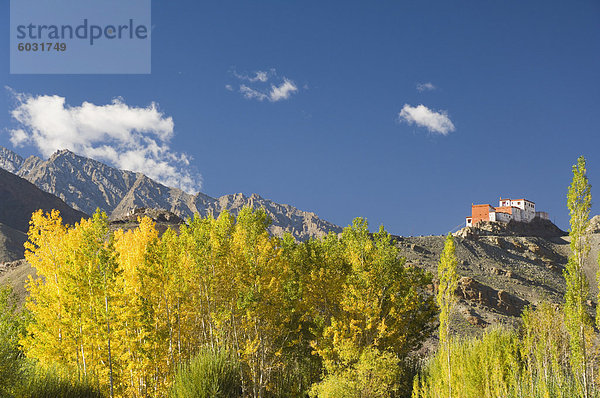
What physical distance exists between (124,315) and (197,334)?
8920 mm

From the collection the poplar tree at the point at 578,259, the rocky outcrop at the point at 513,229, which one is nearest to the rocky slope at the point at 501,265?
the rocky outcrop at the point at 513,229

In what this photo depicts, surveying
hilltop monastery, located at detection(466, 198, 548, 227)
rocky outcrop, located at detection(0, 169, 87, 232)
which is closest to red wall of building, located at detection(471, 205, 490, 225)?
hilltop monastery, located at detection(466, 198, 548, 227)

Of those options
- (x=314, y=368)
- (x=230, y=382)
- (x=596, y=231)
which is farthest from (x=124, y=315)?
(x=596, y=231)

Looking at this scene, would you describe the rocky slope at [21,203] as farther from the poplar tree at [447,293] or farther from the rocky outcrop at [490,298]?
the poplar tree at [447,293]

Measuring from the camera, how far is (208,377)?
2027 centimetres

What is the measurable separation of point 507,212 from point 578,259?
127 meters

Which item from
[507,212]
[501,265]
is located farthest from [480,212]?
[501,265]

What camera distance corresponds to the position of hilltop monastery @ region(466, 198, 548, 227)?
127188 mm

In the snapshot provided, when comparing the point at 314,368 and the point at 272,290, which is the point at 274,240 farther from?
the point at 314,368

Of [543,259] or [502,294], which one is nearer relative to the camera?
[502,294]

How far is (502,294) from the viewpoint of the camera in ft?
234

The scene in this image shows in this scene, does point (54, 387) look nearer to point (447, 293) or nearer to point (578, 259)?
point (447, 293)

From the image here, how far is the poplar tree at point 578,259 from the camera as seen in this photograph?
1244 cm

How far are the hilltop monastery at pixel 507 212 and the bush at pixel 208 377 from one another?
118849 mm
